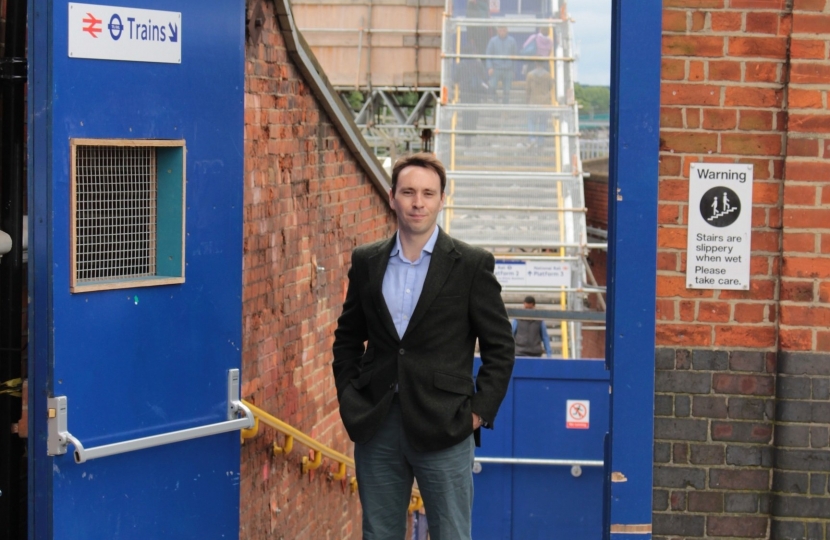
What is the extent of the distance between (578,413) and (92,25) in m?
7.34

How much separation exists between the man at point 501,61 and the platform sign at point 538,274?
3.78 m

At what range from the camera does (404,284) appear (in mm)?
4188

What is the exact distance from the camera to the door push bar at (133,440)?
375 centimetres

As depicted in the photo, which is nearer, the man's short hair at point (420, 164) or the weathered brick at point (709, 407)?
the man's short hair at point (420, 164)

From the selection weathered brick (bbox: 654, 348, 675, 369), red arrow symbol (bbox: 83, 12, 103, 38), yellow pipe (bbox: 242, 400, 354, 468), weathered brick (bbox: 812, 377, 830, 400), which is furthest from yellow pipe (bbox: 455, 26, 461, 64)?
red arrow symbol (bbox: 83, 12, 103, 38)

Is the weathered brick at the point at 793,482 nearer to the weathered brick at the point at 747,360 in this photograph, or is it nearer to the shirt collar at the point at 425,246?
the weathered brick at the point at 747,360

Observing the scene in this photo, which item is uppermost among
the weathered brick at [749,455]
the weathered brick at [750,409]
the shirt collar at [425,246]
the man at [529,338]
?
the shirt collar at [425,246]

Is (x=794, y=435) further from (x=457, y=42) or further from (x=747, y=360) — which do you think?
(x=457, y=42)

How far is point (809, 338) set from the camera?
4.43 meters

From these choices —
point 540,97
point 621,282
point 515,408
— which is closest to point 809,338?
point 621,282

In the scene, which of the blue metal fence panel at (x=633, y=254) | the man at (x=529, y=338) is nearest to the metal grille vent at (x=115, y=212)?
the blue metal fence panel at (x=633, y=254)

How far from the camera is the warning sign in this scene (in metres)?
10.2

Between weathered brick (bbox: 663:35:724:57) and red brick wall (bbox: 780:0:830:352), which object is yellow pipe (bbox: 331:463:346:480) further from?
weathered brick (bbox: 663:35:724:57)

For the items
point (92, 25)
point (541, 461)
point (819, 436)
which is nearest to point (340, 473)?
point (541, 461)
